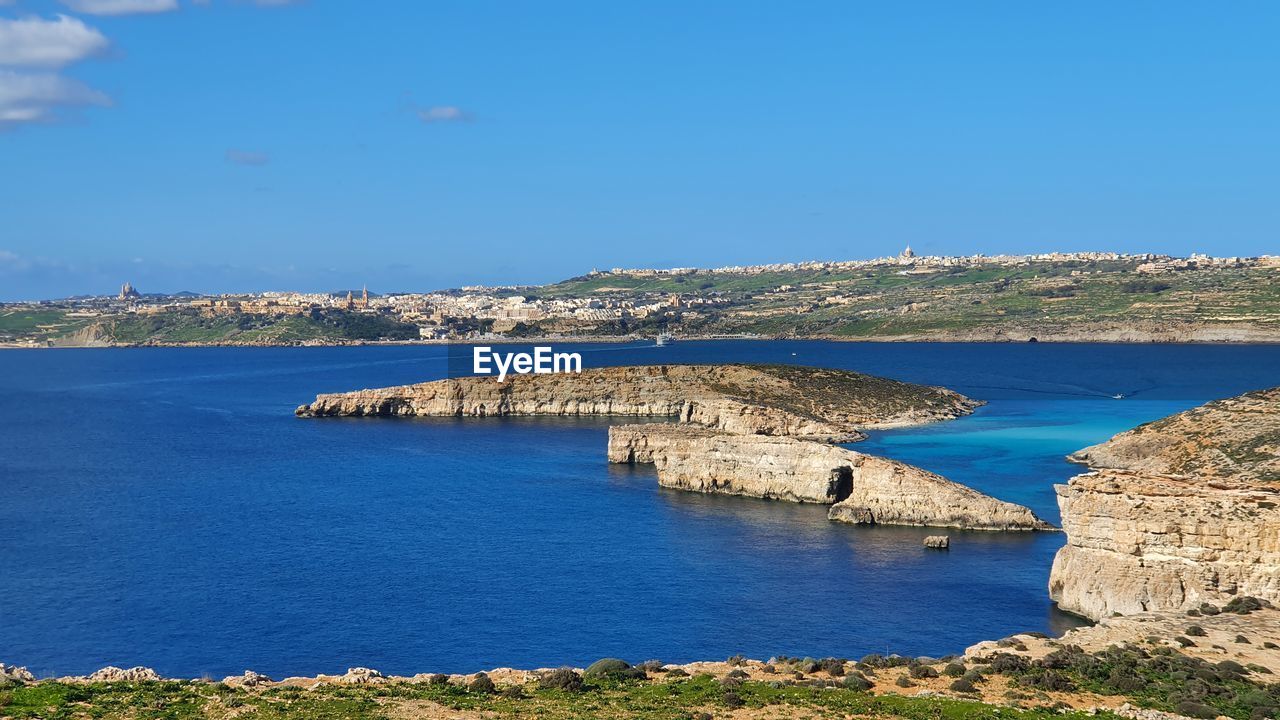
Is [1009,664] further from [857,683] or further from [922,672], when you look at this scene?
[857,683]

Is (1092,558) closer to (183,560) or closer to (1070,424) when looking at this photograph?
(183,560)

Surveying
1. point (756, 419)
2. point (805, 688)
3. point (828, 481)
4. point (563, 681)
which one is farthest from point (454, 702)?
point (756, 419)

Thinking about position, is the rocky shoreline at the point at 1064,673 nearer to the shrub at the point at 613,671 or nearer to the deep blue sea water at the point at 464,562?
the shrub at the point at 613,671

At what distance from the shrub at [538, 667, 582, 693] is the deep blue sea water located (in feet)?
23.4

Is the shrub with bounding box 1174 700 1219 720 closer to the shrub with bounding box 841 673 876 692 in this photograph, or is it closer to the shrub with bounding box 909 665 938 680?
the shrub with bounding box 909 665 938 680

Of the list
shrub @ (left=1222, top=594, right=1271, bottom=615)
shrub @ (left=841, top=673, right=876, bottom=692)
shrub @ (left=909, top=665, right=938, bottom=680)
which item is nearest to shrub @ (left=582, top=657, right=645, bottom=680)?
shrub @ (left=841, top=673, right=876, bottom=692)

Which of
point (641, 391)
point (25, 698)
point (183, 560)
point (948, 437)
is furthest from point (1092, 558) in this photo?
point (641, 391)

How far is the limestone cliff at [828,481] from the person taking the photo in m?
65.8

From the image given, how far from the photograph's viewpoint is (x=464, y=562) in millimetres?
59281

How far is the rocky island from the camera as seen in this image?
67.6m

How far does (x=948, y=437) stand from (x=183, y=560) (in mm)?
65368

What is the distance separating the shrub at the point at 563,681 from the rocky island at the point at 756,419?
3451 centimetres

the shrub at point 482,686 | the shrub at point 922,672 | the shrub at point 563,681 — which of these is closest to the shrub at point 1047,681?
the shrub at point 922,672

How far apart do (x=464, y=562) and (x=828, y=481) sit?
23996 mm
